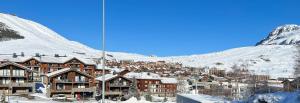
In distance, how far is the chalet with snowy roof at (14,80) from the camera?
8325cm

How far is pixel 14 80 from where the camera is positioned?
86000 mm

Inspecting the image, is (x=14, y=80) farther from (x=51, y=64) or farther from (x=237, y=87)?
(x=237, y=87)

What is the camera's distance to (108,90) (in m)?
92.9

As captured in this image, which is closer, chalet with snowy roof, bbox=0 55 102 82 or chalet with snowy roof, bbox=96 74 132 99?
chalet with snowy roof, bbox=96 74 132 99

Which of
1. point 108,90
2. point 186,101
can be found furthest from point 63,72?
point 186,101

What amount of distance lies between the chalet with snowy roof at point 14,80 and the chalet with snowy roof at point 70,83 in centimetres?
356

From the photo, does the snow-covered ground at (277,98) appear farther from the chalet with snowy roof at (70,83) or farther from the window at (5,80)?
the window at (5,80)

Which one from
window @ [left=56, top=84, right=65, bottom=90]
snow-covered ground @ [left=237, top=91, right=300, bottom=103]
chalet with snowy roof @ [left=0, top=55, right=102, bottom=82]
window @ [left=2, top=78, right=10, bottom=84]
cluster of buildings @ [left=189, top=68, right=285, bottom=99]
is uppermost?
chalet with snowy roof @ [left=0, top=55, right=102, bottom=82]

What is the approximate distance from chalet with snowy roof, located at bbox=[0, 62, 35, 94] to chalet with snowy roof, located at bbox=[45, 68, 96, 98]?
11.7ft

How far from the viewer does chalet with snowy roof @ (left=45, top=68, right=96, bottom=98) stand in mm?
87062

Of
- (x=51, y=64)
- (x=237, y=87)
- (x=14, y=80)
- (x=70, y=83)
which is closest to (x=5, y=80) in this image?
(x=14, y=80)

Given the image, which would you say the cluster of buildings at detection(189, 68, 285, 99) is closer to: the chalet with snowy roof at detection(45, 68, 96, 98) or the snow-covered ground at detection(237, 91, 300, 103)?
the chalet with snowy roof at detection(45, 68, 96, 98)

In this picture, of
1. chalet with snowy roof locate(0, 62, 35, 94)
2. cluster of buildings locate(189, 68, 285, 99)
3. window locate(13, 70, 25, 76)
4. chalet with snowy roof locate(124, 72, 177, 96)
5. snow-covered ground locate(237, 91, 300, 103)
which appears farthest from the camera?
chalet with snowy roof locate(124, 72, 177, 96)

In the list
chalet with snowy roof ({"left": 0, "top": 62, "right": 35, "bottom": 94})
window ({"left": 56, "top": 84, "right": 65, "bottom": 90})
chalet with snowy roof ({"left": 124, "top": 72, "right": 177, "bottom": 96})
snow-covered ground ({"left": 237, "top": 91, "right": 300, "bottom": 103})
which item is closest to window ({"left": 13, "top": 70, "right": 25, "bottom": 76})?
chalet with snowy roof ({"left": 0, "top": 62, "right": 35, "bottom": 94})
